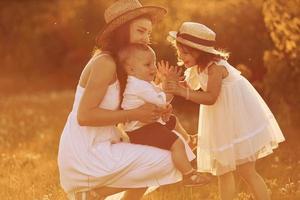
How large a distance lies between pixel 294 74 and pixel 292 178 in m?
2.82

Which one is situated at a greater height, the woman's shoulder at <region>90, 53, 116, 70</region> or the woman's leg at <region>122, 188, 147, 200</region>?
the woman's shoulder at <region>90, 53, 116, 70</region>

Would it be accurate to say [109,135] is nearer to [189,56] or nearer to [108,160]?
[108,160]

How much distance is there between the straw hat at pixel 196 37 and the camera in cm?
680

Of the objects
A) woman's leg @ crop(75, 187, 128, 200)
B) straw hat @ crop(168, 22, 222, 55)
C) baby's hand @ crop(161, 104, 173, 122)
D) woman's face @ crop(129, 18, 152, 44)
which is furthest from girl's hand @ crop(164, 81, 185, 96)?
Answer: woman's leg @ crop(75, 187, 128, 200)

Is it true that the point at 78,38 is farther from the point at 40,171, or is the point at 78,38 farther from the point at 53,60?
the point at 40,171

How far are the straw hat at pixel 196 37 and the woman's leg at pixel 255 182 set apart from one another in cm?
100

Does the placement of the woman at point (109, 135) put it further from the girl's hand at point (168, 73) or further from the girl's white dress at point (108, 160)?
the girl's hand at point (168, 73)

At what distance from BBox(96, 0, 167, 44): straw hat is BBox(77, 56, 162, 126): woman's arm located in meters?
0.22

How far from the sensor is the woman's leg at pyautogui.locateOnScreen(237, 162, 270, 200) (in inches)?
266

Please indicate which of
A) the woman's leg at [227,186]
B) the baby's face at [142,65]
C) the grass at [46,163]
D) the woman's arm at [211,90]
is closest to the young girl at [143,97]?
the baby's face at [142,65]

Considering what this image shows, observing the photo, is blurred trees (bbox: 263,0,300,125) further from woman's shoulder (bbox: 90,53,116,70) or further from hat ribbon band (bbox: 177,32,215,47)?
woman's shoulder (bbox: 90,53,116,70)

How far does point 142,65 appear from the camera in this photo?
601 cm

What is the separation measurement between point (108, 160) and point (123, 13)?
1.07 metres

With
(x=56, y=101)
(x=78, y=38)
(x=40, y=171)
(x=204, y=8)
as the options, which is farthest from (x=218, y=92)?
(x=78, y=38)
